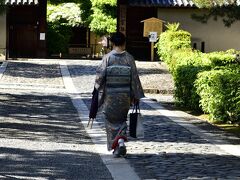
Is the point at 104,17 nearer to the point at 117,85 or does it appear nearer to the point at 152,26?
the point at 152,26

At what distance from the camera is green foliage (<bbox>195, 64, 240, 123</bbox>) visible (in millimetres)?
12484

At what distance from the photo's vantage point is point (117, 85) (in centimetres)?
884

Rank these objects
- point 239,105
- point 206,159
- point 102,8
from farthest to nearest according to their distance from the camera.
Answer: point 102,8 → point 239,105 → point 206,159

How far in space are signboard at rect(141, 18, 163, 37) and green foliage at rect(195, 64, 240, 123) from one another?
19.7 meters

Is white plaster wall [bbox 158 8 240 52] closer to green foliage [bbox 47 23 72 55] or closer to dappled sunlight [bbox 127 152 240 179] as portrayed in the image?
green foliage [bbox 47 23 72 55]

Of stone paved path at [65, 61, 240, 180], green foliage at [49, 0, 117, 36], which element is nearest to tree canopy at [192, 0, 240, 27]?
stone paved path at [65, 61, 240, 180]

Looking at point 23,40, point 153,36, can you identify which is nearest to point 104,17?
point 23,40

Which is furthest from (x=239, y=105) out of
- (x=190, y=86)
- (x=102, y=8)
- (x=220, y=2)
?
(x=102, y=8)

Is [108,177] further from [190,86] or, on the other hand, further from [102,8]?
[102,8]

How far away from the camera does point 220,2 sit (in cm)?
1303

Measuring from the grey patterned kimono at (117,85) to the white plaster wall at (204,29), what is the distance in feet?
90.2

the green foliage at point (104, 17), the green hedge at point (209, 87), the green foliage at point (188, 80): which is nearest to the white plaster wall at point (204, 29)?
the green foliage at point (104, 17)

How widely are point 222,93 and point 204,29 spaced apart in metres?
23.7

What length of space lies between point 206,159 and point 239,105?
11.5ft
